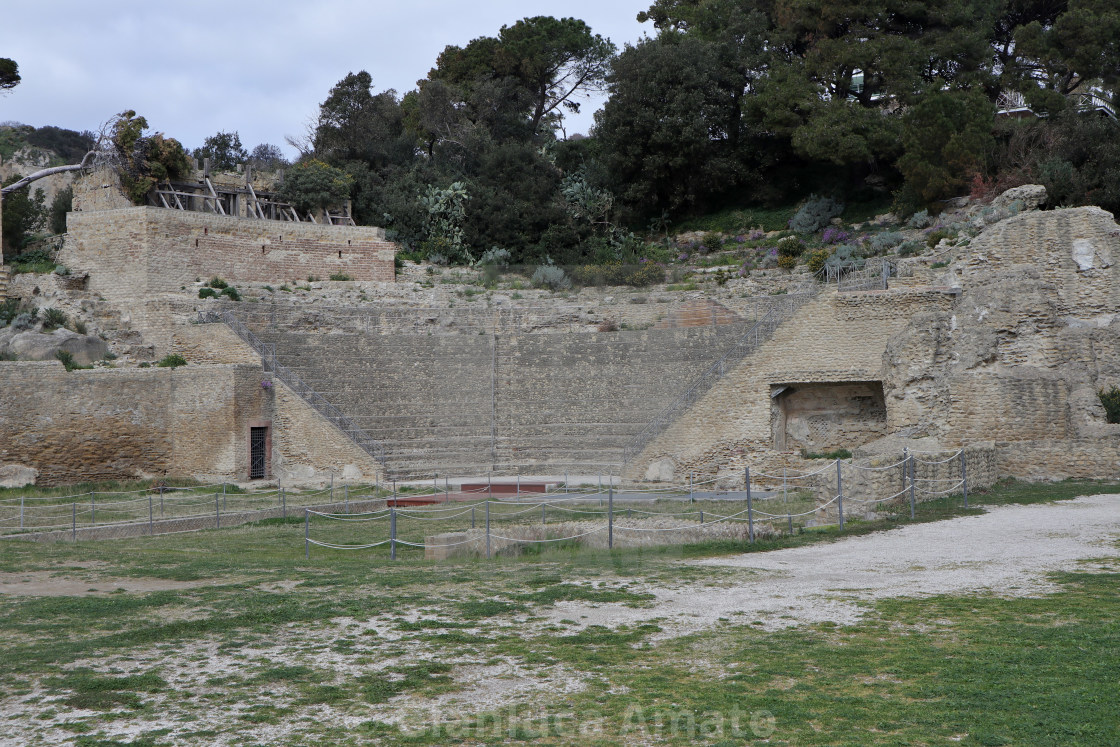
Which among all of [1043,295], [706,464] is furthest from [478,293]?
[1043,295]

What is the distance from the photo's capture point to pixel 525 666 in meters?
7.37

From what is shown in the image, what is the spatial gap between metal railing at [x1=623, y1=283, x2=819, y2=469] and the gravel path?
9.56 meters

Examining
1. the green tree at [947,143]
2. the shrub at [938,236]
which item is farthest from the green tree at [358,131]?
the shrub at [938,236]

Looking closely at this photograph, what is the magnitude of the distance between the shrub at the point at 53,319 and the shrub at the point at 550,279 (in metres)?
13.9

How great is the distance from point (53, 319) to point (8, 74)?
10523 mm

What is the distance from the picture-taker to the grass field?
6035mm

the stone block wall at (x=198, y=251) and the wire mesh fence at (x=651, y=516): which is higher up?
the stone block wall at (x=198, y=251)

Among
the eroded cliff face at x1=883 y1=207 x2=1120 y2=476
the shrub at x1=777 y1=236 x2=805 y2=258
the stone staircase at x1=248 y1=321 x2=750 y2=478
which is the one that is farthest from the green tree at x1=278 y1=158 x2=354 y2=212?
the eroded cliff face at x1=883 y1=207 x2=1120 y2=476

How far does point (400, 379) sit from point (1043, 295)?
15369 mm

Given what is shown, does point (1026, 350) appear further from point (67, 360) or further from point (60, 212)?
point (60, 212)

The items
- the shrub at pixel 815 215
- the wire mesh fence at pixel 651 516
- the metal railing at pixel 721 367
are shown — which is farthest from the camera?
the shrub at pixel 815 215

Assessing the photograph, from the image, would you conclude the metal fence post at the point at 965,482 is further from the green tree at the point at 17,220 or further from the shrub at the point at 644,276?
the green tree at the point at 17,220

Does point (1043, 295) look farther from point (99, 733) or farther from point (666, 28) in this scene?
point (666, 28)

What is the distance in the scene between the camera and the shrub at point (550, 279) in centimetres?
3216
